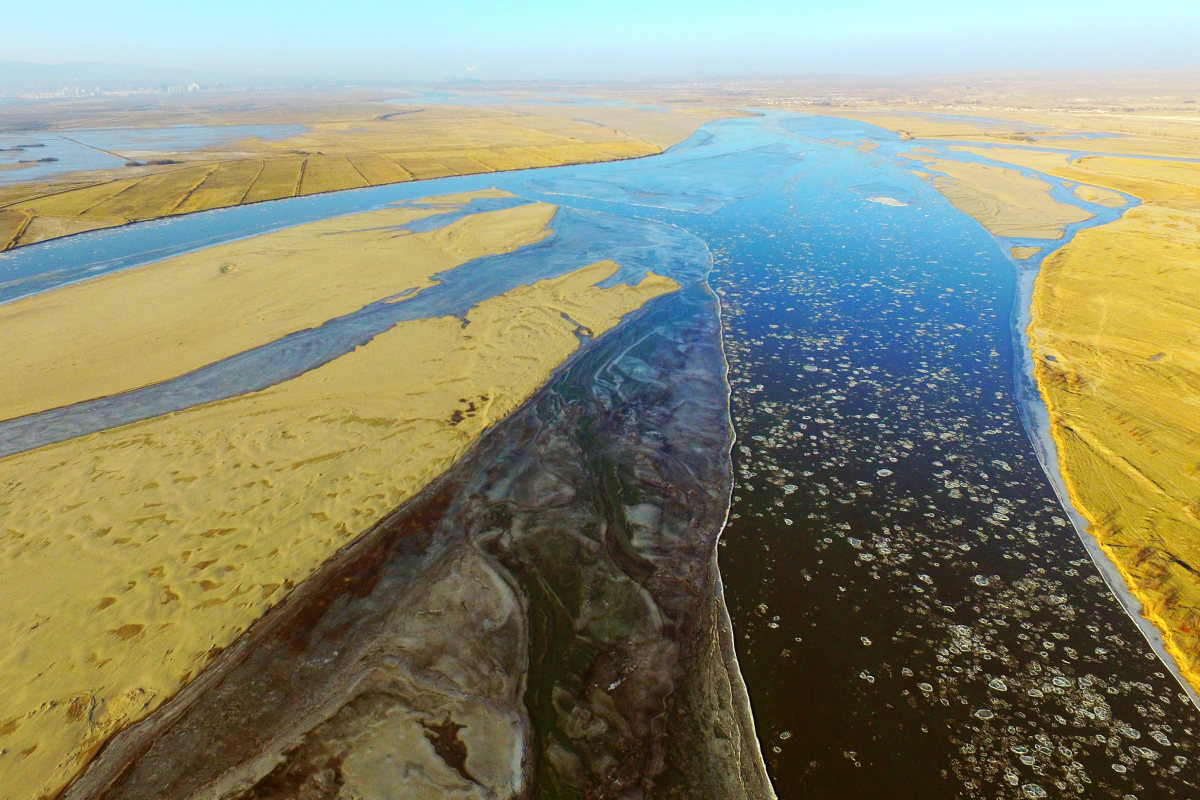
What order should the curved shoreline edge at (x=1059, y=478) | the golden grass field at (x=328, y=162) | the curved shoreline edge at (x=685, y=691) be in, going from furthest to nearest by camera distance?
1. the golden grass field at (x=328, y=162)
2. the curved shoreline edge at (x=1059, y=478)
3. the curved shoreline edge at (x=685, y=691)

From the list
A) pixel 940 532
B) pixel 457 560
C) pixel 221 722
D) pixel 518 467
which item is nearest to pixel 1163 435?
pixel 940 532

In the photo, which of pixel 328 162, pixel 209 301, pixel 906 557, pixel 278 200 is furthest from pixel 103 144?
pixel 906 557

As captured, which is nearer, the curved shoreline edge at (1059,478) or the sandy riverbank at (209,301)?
the curved shoreline edge at (1059,478)

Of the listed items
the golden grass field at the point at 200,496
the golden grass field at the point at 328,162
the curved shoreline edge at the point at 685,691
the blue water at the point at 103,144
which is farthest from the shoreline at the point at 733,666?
the blue water at the point at 103,144

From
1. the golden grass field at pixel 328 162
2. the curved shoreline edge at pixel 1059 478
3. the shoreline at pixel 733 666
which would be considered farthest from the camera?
the golden grass field at pixel 328 162

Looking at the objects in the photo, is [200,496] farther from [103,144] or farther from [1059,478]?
[103,144]

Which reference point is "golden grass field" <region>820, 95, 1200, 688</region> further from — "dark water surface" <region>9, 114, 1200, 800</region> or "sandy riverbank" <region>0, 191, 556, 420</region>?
"sandy riverbank" <region>0, 191, 556, 420</region>

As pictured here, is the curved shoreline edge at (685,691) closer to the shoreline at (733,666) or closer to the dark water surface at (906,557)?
the shoreline at (733,666)
